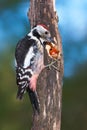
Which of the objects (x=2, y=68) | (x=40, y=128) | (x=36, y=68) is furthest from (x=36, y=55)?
(x=2, y=68)

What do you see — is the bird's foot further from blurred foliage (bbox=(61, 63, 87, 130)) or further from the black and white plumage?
blurred foliage (bbox=(61, 63, 87, 130))

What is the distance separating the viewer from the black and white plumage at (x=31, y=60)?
3.65m

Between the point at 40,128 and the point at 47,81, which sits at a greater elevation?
the point at 47,81

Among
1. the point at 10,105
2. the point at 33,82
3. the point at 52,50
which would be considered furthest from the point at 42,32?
the point at 10,105

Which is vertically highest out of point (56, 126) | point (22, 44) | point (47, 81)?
point (22, 44)

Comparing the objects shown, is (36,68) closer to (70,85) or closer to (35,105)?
(35,105)

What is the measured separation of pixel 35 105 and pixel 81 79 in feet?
13.9

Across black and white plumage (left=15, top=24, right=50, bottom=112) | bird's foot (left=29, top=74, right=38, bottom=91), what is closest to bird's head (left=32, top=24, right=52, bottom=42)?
black and white plumage (left=15, top=24, right=50, bottom=112)

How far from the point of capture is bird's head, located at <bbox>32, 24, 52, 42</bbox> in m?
3.77

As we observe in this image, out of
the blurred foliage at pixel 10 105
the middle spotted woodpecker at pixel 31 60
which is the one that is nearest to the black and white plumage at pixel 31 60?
the middle spotted woodpecker at pixel 31 60

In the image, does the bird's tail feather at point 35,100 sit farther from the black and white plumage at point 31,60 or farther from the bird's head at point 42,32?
the bird's head at point 42,32

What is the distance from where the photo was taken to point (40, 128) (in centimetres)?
367

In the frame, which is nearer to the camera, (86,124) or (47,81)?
(47,81)

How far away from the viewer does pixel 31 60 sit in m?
3.73
